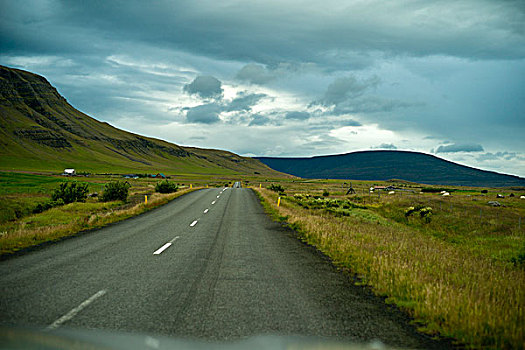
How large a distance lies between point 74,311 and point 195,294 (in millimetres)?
1838

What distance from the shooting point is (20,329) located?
13.5 feet

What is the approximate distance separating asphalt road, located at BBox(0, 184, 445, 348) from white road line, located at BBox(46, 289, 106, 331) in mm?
13

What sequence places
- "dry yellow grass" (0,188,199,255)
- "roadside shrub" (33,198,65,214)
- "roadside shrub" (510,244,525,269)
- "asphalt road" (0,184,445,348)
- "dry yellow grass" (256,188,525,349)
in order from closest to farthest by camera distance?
"dry yellow grass" (256,188,525,349) < "asphalt road" (0,184,445,348) < "dry yellow grass" (0,188,199,255) < "roadside shrub" (510,244,525,269) < "roadside shrub" (33,198,65,214)

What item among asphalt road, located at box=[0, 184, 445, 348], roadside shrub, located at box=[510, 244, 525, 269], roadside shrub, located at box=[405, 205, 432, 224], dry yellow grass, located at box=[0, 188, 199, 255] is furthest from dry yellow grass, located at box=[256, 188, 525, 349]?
roadside shrub, located at box=[405, 205, 432, 224]

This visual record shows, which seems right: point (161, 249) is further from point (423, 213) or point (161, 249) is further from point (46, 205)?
point (423, 213)

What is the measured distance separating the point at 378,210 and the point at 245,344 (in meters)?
30.4

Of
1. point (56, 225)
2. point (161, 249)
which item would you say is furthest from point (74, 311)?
point (56, 225)

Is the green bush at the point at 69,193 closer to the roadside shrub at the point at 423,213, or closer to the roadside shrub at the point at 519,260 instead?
the roadside shrub at the point at 423,213

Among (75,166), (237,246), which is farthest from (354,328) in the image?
(75,166)

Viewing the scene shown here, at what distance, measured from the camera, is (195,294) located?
5.69m

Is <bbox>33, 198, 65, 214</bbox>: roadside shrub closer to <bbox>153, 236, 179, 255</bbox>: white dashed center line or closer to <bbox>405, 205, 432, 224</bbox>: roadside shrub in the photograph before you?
<bbox>153, 236, 179, 255</bbox>: white dashed center line

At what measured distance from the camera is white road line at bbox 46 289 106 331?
4.29m

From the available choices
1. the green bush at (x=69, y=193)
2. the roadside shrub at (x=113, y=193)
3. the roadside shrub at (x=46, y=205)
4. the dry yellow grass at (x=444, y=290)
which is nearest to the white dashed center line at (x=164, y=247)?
the dry yellow grass at (x=444, y=290)

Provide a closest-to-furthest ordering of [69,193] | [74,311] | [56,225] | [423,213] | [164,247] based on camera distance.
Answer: [74,311] < [164,247] < [56,225] < [423,213] < [69,193]
